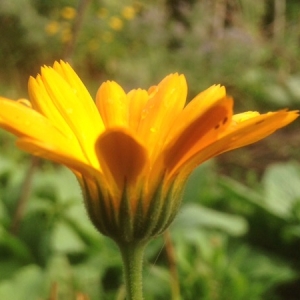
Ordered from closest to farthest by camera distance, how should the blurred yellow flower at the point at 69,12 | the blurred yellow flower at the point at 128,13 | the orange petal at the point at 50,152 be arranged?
the orange petal at the point at 50,152 → the blurred yellow flower at the point at 69,12 → the blurred yellow flower at the point at 128,13

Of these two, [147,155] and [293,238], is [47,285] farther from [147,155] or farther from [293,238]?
[147,155]

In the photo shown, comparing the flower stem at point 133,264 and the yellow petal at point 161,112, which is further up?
the yellow petal at point 161,112

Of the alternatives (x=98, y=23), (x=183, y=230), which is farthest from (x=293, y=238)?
(x=98, y=23)

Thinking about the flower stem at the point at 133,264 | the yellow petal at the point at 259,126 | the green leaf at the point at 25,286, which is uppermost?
the green leaf at the point at 25,286

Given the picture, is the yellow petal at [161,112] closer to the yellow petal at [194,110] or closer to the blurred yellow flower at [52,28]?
the yellow petal at [194,110]

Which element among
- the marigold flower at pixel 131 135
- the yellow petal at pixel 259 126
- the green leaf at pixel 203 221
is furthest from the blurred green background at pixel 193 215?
the yellow petal at pixel 259 126

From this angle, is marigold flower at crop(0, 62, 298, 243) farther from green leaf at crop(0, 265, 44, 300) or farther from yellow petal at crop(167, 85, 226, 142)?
green leaf at crop(0, 265, 44, 300)

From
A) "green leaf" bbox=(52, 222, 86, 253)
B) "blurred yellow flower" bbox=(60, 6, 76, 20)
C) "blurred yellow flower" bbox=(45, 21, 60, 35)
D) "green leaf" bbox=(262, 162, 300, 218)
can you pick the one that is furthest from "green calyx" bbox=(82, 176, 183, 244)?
"blurred yellow flower" bbox=(45, 21, 60, 35)

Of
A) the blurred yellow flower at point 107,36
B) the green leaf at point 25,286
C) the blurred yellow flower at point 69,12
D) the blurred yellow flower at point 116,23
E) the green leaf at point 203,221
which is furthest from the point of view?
the blurred yellow flower at point 107,36
